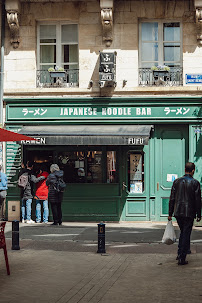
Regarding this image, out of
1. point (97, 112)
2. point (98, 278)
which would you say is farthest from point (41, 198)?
point (98, 278)

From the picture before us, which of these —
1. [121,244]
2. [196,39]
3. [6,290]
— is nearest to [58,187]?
[121,244]

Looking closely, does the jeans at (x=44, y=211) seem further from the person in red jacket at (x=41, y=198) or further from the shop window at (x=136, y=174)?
the shop window at (x=136, y=174)

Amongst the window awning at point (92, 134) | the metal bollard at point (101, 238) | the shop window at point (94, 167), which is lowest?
the metal bollard at point (101, 238)

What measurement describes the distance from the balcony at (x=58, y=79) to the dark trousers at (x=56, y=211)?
358 centimetres

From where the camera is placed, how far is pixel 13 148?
54.4ft

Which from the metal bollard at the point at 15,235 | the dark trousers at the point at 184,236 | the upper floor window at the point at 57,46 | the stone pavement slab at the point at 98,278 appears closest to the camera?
the stone pavement slab at the point at 98,278

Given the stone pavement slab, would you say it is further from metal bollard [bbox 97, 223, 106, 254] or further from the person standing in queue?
the person standing in queue

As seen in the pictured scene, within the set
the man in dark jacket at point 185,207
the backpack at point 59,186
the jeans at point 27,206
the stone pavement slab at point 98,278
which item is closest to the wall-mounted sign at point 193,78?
the backpack at point 59,186

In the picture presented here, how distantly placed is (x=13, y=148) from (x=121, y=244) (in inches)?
217

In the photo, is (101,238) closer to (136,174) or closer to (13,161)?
(136,174)

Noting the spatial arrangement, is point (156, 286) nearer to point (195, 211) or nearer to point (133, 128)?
point (195, 211)

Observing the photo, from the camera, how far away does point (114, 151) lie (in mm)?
16625

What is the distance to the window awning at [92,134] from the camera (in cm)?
1535

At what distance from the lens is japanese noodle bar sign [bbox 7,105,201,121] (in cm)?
1616
